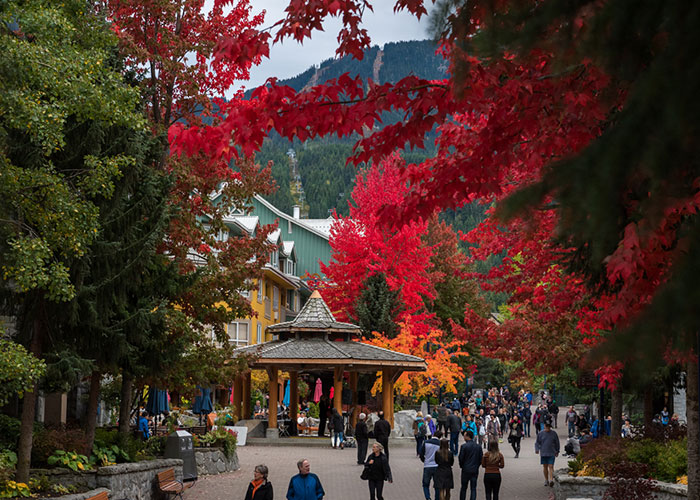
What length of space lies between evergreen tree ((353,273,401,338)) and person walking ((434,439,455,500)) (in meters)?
27.1

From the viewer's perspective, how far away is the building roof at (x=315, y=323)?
37.4 m

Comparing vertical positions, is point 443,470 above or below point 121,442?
below

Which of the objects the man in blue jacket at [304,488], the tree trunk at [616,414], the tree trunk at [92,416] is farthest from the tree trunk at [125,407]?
the tree trunk at [616,414]

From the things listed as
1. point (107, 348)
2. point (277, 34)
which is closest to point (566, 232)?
point (277, 34)

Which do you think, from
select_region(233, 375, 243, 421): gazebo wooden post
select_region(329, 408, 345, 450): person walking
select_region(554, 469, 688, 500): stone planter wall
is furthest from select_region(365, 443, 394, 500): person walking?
select_region(233, 375, 243, 421): gazebo wooden post

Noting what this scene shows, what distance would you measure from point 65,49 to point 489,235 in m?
10.00

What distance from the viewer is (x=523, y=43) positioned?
9.62ft

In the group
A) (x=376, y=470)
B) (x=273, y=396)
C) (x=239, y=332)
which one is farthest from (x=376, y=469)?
(x=239, y=332)

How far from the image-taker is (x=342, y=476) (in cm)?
2375

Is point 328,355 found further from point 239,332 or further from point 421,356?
point 239,332

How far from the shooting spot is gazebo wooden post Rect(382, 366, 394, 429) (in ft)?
122

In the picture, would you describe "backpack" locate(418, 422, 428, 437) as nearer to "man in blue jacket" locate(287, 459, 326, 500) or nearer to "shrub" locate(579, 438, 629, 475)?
"shrub" locate(579, 438, 629, 475)

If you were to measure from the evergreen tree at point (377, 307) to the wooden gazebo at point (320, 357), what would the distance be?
5524mm

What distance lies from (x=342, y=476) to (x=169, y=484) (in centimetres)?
708
